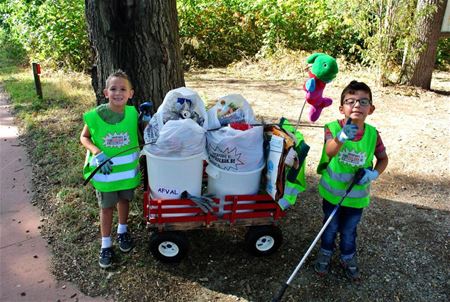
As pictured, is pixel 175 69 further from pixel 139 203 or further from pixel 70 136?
pixel 70 136

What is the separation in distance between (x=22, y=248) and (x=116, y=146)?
140 cm

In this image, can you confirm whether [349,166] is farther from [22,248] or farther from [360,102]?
[22,248]

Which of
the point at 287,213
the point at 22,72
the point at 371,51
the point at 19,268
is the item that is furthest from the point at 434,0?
the point at 22,72

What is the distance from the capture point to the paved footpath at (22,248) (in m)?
3.01

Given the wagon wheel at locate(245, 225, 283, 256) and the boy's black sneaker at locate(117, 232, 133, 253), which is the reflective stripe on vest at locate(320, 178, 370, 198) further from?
the boy's black sneaker at locate(117, 232, 133, 253)

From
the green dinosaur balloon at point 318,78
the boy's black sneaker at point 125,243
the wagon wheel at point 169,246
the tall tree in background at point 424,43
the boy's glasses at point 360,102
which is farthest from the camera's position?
the tall tree in background at point 424,43

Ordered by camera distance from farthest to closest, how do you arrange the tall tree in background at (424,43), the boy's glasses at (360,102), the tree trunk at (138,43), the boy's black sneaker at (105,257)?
1. the tall tree in background at (424,43)
2. the tree trunk at (138,43)
3. the boy's black sneaker at (105,257)
4. the boy's glasses at (360,102)

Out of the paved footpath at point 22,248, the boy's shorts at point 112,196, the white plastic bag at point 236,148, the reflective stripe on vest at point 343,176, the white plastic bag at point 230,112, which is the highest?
the white plastic bag at point 230,112

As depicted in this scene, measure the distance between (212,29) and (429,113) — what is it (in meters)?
6.37

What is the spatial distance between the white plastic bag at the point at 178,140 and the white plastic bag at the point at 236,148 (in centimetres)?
13

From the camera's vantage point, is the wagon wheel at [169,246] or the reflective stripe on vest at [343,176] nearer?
the reflective stripe on vest at [343,176]

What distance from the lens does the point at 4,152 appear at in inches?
217

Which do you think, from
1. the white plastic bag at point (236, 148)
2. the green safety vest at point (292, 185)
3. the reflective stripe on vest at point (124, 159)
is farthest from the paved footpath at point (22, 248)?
the green safety vest at point (292, 185)

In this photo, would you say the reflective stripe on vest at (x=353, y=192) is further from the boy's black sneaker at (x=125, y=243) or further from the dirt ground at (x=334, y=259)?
the boy's black sneaker at (x=125, y=243)
